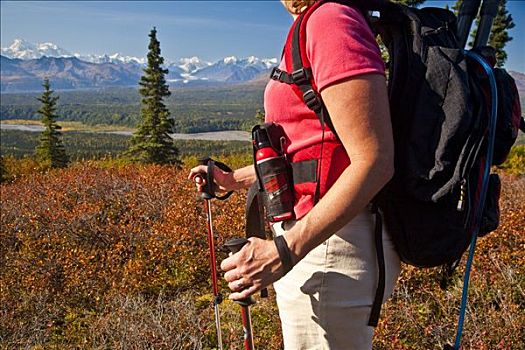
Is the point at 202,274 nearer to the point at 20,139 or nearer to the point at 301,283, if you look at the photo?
the point at 301,283

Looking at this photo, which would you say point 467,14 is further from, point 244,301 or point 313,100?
point 244,301

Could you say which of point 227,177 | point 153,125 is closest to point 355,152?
point 227,177

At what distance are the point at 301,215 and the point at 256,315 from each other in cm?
291

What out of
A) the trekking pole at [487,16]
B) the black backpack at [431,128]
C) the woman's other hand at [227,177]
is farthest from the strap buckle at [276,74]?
the trekking pole at [487,16]

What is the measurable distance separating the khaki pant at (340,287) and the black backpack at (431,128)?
0.04 meters

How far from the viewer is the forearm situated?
1183 millimetres

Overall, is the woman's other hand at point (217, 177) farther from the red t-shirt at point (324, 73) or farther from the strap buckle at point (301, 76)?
the strap buckle at point (301, 76)

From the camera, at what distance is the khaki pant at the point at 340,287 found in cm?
139

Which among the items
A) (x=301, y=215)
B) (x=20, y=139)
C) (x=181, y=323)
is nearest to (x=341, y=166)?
(x=301, y=215)

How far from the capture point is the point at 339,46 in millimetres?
1158

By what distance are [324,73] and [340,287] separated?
67 centimetres

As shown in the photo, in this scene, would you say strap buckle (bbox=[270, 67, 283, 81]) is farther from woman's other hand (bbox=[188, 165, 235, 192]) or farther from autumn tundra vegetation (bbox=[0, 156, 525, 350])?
autumn tundra vegetation (bbox=[0, 156, 525, 350])

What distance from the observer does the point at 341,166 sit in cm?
132

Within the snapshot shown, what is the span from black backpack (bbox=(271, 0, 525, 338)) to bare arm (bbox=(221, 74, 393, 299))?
4.1 inches
